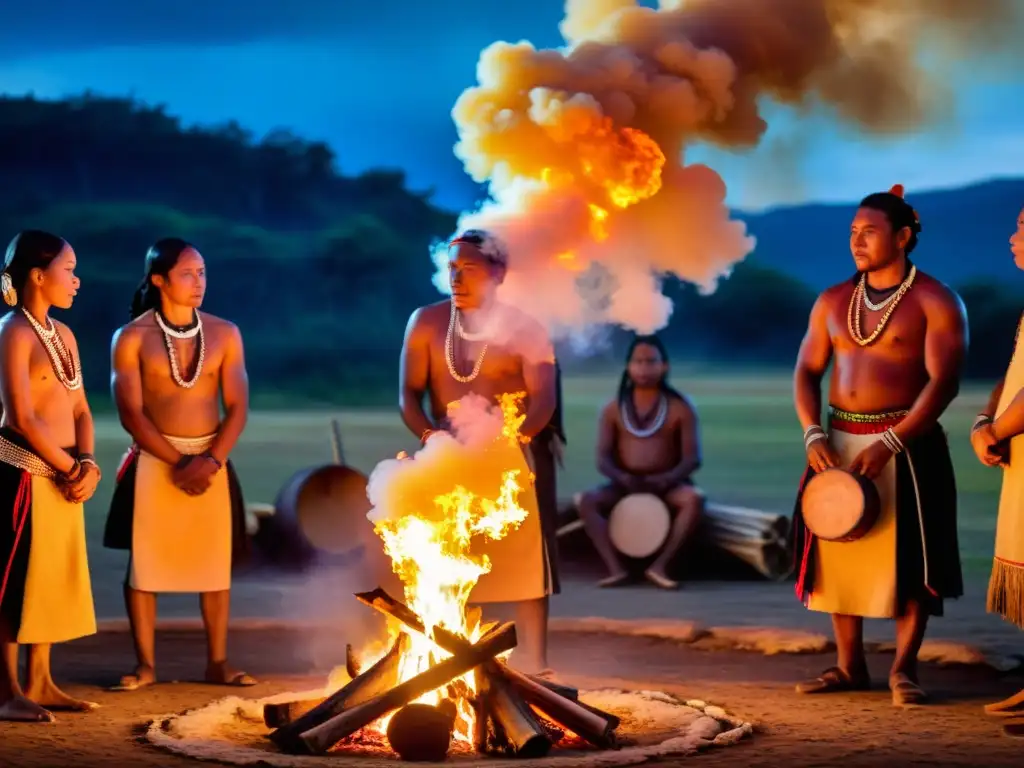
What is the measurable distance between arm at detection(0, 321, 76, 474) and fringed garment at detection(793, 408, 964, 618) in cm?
333

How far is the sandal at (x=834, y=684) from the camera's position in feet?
Result: 23.8

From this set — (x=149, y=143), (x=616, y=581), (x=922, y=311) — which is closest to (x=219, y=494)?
(x=922, y=311)

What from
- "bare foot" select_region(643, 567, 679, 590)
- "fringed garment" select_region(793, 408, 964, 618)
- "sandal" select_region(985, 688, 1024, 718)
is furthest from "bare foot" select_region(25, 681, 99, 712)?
"bare foot" select_region(643, 567, 679, 590)

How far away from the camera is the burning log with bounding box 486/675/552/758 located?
5.93m

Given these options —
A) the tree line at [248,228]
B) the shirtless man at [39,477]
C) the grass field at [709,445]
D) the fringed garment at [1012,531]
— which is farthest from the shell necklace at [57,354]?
the tree line at [248,228]

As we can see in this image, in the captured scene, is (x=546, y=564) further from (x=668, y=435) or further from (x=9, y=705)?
(x=668, y=435)

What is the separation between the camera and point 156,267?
23.9 ft

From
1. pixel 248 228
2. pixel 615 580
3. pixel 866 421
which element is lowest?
pixel 615 580

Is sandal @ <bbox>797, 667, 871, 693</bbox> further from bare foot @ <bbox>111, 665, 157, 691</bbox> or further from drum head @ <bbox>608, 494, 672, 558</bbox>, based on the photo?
drum head @ <bbox>608, 494, 672, 558</bbox>

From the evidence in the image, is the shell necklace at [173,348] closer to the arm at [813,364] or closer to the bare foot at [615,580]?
the arm at [813,364]

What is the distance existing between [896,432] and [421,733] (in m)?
2.45

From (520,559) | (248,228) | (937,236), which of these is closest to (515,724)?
(520,559)

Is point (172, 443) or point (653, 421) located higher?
point (653, 421)

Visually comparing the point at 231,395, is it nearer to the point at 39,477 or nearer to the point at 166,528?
the point at 166,528
